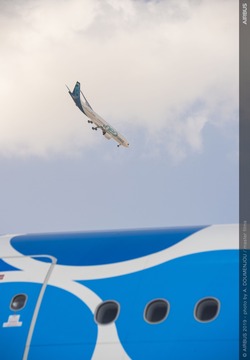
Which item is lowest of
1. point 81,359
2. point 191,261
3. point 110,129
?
point 81,359

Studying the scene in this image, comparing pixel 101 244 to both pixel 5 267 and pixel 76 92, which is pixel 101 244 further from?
pixel 76 92

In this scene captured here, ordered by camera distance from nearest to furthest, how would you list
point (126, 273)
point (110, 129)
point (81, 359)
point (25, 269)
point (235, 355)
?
point (235, 355) → point (81, 359) → point (126, 273) → point (25, 269) → point (110, 129)

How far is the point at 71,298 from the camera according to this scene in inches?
486

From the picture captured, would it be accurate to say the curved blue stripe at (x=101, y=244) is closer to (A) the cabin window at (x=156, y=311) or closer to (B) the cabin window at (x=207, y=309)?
(A) the cabin window at (x=156, y=311)

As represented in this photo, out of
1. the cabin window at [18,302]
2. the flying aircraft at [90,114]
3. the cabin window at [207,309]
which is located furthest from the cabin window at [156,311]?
the flying aircraft at [90,114]

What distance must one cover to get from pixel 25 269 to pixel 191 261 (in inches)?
125

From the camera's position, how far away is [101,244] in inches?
523

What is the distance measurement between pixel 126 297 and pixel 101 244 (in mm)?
1625

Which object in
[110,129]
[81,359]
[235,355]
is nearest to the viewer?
[235,355]

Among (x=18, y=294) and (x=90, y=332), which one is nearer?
(x=90, y=332)

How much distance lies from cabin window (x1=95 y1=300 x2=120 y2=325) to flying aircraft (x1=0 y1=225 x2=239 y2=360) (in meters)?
0.02

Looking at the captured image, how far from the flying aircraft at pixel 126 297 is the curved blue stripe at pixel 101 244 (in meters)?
0.02

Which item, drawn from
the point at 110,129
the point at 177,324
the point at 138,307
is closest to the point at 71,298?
the point at 138,307

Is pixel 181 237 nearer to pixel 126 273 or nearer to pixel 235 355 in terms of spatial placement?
pixel 126 273
